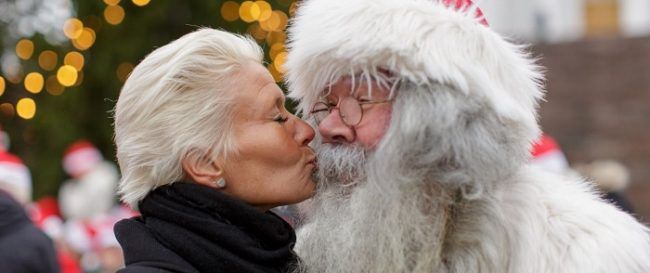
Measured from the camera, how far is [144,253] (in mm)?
2668

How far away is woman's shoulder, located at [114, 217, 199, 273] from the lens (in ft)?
8.61

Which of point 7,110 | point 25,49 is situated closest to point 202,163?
point 25,49

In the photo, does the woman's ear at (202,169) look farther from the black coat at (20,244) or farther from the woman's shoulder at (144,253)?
the black coat at (20,244)

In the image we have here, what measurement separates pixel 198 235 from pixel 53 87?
7.29 meters

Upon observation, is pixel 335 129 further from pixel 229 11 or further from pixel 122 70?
pixel 122 70

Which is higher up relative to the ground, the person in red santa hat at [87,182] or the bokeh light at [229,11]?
the bokeh light at [229,11]

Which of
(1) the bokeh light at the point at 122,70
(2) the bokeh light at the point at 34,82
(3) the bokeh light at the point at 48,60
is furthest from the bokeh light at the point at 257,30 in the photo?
(2) the bokeh light at the point at 34,82

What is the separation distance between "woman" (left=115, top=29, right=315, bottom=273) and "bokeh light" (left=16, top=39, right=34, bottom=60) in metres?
7.00

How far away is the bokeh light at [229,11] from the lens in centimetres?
956

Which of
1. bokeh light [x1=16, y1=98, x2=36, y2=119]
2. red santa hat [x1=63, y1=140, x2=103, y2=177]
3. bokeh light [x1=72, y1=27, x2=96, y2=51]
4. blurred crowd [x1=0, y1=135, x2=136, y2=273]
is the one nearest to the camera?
blurred crowd [x1=0, y1=135, x2=136, y2=273]

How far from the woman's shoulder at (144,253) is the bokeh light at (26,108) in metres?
7.26

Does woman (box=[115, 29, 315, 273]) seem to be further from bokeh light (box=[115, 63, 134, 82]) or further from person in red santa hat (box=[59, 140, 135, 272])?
bokeh light (box=[115, 63, 134, 82])

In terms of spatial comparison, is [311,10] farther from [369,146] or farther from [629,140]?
[629,140]

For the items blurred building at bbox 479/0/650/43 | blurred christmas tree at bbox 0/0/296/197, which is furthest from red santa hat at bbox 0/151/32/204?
blurred building at bbox 479/0/650/43
